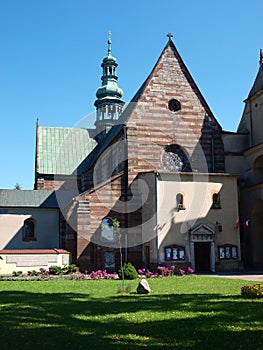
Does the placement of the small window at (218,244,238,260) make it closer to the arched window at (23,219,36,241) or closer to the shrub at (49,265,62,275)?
the shrub at (49,265,62,275)

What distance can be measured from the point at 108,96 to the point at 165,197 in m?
32.5

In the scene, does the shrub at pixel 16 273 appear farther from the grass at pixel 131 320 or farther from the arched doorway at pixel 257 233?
the arched doorway at pixel 257 233

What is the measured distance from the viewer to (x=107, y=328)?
34.4ft

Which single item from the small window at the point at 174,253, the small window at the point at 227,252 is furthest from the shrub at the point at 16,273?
the small window at the point at 227,252

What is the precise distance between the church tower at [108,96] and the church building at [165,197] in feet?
54.6

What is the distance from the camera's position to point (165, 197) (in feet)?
102

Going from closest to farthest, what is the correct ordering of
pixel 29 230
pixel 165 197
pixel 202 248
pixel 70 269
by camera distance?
pixel 70 269
pixel 165 197
pixel 202 248
pixel 29 230

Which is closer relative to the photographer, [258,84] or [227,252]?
[227,252]

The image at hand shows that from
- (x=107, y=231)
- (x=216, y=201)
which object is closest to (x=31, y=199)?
(x=107, y=231)

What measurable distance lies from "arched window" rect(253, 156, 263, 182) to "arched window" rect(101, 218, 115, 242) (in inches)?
516

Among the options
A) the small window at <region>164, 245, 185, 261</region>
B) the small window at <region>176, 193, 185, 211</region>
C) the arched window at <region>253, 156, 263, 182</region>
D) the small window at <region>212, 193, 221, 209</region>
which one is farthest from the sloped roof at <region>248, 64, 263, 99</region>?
the small window at <region>164, 245, 185, 261</region>

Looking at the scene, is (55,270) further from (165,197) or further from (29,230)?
(29,230)

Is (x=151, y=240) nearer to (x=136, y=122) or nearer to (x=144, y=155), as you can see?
(x=144, y=155)

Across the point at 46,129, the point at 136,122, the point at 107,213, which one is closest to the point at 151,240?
the point at 107,213
